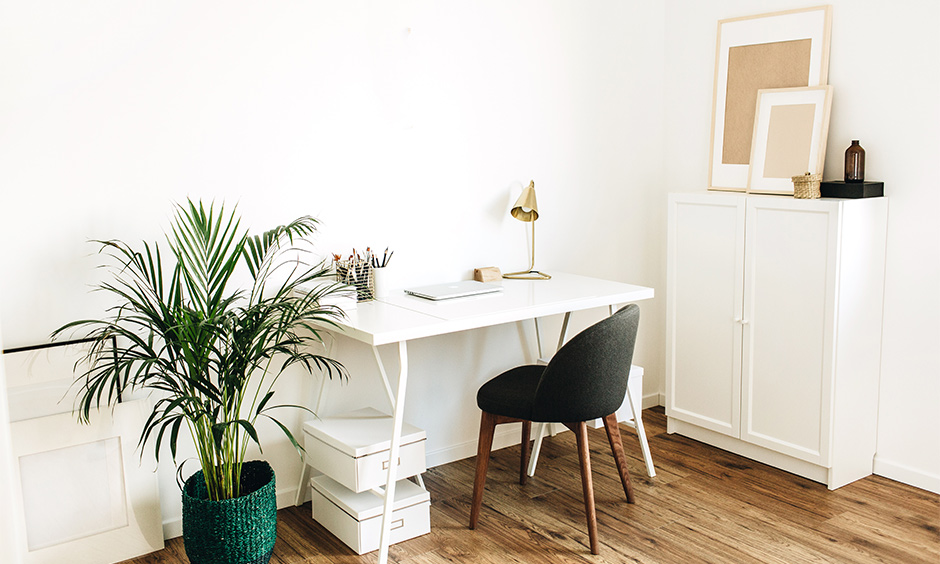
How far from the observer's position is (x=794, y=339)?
126 inches

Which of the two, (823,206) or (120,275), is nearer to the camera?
(120,275)

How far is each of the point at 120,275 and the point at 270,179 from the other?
0.63 meters

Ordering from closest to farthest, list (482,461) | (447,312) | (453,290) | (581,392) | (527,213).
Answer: (581,392), (447,312), (482,461), (453,290), (527,213)

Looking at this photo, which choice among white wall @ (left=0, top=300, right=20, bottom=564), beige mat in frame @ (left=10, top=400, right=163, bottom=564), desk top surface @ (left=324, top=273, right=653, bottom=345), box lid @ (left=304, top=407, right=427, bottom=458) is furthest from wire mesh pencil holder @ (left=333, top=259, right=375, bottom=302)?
white wall @ (left=0, top=300, right=20, bottom=564)

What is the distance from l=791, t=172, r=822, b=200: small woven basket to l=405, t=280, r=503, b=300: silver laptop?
1.23 meters

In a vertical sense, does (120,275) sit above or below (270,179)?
below

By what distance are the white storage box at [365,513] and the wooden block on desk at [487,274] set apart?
3.04 feet

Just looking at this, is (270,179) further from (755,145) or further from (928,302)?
(928,302)

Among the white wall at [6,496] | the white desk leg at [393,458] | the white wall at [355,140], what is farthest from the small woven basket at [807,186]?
the white wall at [6,496]

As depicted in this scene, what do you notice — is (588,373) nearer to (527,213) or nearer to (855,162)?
(527,213)

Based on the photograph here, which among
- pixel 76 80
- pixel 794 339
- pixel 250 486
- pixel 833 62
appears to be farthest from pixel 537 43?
pixel 250 486

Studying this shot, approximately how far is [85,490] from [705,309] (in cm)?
255

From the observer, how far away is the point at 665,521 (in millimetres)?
2926

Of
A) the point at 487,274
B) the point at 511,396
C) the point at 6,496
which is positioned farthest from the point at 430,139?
the point at 6,496
